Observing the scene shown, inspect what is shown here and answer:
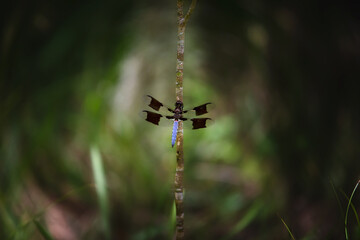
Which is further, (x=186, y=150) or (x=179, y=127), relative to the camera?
(x=186, y=150)

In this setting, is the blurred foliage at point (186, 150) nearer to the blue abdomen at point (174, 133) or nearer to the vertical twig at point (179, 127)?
the vertical twig at point (179, 127)

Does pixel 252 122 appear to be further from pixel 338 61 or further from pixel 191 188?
pixel 338 61

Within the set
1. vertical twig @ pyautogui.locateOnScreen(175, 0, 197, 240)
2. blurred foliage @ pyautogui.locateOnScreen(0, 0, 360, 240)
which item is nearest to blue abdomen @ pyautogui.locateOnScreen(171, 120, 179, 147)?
vertical twig @ pyautogui.locateOnScreen(175, 0, 197, 240)

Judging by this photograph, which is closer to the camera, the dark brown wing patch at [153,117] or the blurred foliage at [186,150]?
the dark brown wing patch at [153,117]

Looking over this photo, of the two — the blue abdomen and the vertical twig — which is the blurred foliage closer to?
the vertical twig

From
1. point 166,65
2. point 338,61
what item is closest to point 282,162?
point 338,61

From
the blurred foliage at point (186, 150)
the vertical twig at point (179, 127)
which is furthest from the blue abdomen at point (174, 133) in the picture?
the blurred foliage at point (186, 150)

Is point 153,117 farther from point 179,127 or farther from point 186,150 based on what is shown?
point 186,150

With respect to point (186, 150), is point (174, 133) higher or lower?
lower

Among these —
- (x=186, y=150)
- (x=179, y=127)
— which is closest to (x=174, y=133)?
(x=179, y=127)
